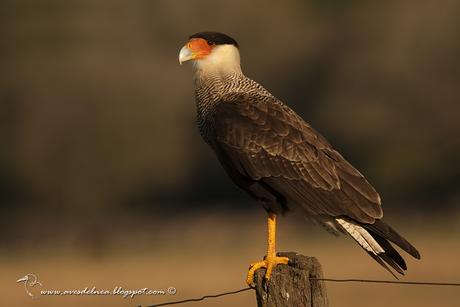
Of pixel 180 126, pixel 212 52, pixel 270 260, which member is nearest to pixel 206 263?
pixel 180 126

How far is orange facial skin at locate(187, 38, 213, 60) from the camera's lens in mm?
8188

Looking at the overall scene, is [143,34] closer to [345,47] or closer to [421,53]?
[345,47]

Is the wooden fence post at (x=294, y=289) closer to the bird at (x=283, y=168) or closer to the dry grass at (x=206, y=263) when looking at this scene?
the bird at (x=283, y=168)

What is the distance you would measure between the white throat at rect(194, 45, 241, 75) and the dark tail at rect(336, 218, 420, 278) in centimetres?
170

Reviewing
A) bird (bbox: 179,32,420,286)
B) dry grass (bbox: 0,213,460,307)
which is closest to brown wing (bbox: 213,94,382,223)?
bird (bbox: 179,32,420,286)

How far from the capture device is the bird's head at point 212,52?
26.8 feet

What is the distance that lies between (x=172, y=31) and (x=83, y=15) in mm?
3328

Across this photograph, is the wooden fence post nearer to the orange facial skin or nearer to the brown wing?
the brown wing

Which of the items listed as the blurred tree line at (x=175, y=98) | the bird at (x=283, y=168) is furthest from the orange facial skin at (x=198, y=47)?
the blurred tree line at (x=175, y=98)

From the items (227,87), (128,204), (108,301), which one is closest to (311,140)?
(227,87)

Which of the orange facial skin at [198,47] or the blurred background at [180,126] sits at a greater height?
the orange facial skin at [198,47]

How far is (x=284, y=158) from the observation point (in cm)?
746

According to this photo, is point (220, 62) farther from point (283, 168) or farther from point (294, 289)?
point (294, 289)

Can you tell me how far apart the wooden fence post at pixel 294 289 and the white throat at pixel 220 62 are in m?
2.50
